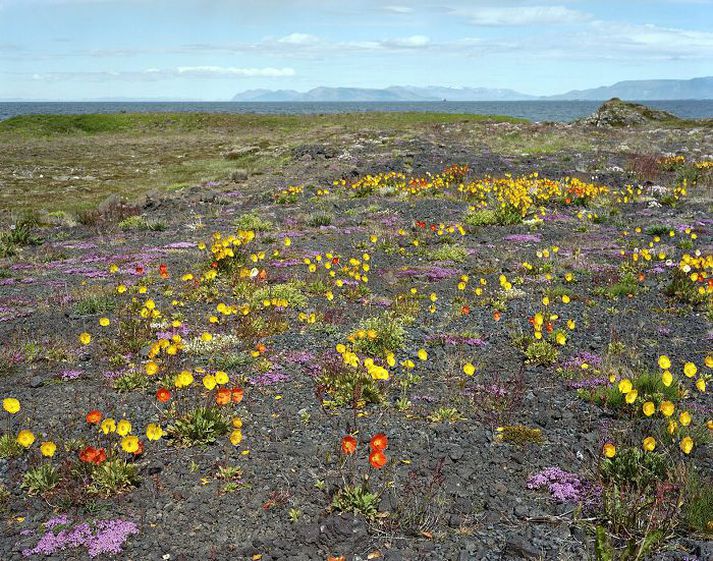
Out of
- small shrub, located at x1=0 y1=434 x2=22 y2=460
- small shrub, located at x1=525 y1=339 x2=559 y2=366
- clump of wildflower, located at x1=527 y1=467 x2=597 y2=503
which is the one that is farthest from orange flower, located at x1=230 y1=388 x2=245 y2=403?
small shrub, located at x1=525 y1=339 x2=559 y2=366

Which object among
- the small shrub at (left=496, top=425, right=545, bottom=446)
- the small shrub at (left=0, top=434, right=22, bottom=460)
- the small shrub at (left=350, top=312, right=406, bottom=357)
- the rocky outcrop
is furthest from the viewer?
the rocky outcrop

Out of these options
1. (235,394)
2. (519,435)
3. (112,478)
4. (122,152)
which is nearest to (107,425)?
(112,478)

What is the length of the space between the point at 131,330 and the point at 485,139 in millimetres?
42789

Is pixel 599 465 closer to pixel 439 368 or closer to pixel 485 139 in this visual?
pixel 439 368

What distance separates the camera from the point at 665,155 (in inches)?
1359

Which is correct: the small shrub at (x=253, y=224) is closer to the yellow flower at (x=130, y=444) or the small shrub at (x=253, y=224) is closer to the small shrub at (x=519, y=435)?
the yellow flower at (x=130, y=444)

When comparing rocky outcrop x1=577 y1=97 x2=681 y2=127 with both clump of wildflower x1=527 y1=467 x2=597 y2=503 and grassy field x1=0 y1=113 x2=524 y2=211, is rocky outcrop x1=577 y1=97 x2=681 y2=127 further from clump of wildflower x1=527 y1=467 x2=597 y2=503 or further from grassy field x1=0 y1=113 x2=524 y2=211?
clump of wildflower x1=527 y1=467 x2=597 y2=503

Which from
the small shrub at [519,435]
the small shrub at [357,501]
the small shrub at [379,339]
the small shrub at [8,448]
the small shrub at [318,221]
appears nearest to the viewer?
the small shrub at [357,501]

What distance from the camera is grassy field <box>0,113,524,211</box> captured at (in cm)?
3528

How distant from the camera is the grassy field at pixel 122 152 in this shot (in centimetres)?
3528

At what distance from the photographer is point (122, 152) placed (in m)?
57.1

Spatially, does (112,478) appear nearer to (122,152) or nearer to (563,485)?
(563,485)

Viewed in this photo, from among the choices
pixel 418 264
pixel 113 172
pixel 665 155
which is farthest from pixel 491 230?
pixel 113 172

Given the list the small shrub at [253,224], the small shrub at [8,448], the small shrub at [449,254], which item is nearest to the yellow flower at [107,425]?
the small shrub at [8,448]
